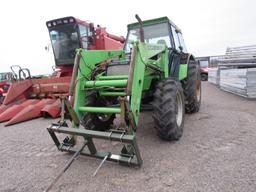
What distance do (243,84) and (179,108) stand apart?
189 inches

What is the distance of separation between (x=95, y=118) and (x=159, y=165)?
1.44 meters

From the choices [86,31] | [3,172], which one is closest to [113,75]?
[3,172]

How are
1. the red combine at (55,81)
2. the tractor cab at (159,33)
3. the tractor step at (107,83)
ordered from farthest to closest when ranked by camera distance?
the red combine at (55,81) < the tractor cab at (159,33) < the tractor step at (107,83)

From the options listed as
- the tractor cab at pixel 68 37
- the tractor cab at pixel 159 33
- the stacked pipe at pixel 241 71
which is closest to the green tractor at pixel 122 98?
the tractor cab at pixel 159 33

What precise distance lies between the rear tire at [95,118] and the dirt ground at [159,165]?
60 centimetres

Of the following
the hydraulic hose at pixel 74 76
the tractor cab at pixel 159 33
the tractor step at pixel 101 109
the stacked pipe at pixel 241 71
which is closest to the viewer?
the tractor step at pixel 101 109

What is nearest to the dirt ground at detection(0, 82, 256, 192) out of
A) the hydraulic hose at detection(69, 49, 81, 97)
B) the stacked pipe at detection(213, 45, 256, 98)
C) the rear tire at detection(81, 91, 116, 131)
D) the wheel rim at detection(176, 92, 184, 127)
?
the wheel rim at detection(176, 92, 184, 127)

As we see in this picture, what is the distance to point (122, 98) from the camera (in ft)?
7.97

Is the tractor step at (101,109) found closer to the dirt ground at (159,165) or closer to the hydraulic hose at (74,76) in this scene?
the hydraulic hose at (74,76)

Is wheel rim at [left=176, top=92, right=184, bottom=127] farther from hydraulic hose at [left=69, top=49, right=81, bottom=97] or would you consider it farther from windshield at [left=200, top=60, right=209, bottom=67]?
windshield at [left=200, top=60, right=209, bottom=67]

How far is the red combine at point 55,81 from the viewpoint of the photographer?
19.2 feet

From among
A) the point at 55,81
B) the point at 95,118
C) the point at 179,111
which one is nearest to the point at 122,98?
the point at 95,118

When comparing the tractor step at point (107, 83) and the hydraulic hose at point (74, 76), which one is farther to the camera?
the hydraulic hose at point (74, 76)

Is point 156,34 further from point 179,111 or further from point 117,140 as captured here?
point 117,140
